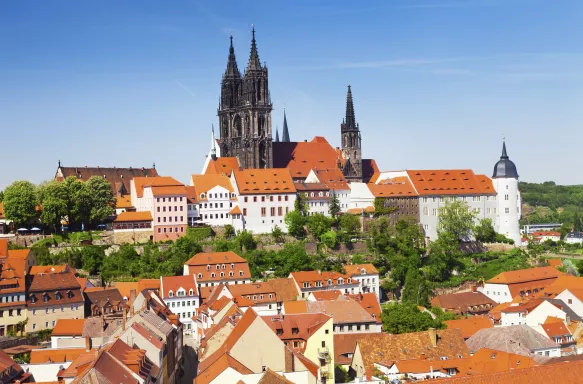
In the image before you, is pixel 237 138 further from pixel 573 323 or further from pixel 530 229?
pixel 530 229

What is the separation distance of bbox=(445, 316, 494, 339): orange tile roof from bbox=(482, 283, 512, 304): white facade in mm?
18131

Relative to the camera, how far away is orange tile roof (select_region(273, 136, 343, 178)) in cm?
11394

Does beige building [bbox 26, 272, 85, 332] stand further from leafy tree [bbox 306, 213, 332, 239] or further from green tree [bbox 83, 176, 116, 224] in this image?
leafy tree [bbox 306, 213, 332, 239]

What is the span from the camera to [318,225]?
97.4 meters

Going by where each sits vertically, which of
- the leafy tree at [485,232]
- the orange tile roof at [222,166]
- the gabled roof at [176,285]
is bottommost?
the gabled roof at [176,285]

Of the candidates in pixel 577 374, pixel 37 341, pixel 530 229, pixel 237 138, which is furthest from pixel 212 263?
pixel 530 229

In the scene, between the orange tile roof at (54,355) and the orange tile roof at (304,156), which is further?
the orange tile roof at (304,156)

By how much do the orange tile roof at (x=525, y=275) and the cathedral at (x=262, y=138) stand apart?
33346 millimetres

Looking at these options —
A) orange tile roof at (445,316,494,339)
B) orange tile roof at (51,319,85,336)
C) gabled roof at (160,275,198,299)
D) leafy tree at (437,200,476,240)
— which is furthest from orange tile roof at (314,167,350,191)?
orange tile roof at (51,319,85,336)

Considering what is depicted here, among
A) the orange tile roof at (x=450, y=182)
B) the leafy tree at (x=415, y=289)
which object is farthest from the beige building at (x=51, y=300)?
the orange tile roof at (x=450, y=182)

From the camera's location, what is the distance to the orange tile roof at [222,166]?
354ft

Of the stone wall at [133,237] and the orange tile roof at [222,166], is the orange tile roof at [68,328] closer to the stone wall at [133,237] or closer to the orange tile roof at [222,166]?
the stone wall at [133,237]

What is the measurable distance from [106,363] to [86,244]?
160 ft

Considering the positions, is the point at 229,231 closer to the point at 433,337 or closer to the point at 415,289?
the point at 415,289
